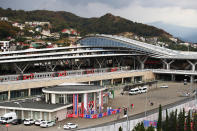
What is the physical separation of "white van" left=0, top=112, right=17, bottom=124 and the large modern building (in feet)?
3.06

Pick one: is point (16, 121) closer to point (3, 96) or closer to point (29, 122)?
point (29, 122)

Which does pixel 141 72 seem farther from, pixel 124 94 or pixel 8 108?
pixel 8 108

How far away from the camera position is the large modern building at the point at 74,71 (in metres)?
39.2

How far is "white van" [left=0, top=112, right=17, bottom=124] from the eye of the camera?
34487 mm

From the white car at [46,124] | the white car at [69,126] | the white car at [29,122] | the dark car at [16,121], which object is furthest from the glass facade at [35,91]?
the white car at [69,126]

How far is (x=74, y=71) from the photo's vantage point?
64.9m

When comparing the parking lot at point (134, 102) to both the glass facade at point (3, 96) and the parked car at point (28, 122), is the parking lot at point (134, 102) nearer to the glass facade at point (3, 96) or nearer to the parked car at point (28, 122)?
the parked car at point (28, 122)

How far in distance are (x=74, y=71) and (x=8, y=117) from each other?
102 feet

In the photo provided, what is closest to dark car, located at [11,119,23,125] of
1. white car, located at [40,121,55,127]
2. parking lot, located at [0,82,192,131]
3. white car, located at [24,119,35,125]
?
parking lot, located at [0,82,192,131]

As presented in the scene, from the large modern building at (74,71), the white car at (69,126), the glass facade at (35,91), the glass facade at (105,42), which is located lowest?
the white car at (69,126)

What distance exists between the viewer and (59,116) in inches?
1419

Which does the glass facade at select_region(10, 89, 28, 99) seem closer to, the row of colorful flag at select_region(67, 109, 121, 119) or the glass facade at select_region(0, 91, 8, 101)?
the glass facade at select_region(0, 91, 8, 101)

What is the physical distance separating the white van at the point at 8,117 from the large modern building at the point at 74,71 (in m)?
0.93

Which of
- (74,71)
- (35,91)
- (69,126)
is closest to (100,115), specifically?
(69,126)
